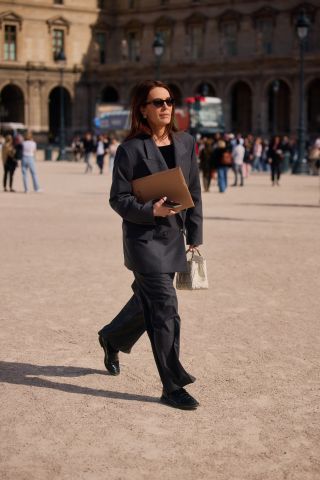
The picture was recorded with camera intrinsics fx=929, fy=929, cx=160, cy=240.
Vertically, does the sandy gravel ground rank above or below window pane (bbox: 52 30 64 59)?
below

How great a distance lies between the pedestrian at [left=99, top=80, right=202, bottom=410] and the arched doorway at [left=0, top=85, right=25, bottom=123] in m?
64.8

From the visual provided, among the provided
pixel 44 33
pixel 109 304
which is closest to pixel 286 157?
pixel 109 304

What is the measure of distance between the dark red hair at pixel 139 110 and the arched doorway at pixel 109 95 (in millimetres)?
66659

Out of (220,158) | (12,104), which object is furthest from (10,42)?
(220,158)

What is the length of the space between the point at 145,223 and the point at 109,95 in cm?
6868

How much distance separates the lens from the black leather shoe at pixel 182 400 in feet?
17.7

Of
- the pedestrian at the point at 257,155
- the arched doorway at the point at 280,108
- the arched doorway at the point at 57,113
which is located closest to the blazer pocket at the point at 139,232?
the pedestrian at the point at 257,155

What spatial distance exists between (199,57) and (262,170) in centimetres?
2803

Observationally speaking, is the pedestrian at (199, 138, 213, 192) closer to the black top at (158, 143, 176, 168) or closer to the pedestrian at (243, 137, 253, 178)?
the pedestrian at (243, 137, 253, 178)

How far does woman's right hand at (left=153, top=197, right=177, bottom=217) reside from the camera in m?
5.26

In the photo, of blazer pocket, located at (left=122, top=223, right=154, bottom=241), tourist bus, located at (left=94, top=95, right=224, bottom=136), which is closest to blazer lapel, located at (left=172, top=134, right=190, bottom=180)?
blazer pocket, located at (left=122, top=223, right=154, bottom=241)

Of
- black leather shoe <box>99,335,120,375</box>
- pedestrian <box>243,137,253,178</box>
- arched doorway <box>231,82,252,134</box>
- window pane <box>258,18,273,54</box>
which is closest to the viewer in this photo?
black leather shoe <box>99,335,120,375</box>

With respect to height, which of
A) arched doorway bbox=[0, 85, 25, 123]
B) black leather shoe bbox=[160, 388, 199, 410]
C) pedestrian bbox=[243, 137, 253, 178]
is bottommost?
black leather shoe bbox=[160, 388, 199, 410]

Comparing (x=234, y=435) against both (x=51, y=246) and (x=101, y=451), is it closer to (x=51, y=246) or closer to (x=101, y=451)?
(x=101, y=451)
